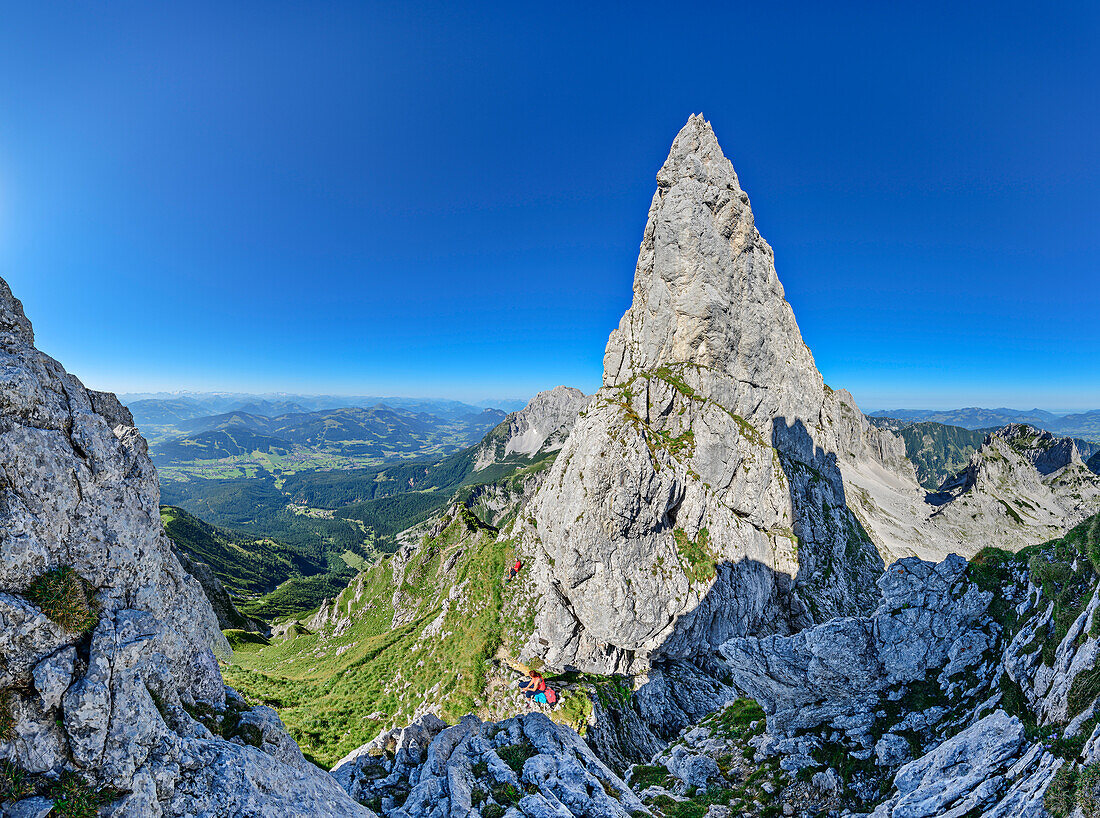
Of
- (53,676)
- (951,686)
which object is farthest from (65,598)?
(951,686)

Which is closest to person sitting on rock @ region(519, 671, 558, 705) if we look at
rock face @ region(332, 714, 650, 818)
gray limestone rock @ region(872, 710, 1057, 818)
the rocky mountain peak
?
rock face @ region(332, 714, 650, 818)

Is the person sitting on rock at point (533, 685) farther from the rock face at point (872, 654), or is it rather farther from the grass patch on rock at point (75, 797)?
the grass patch on rock at point (75, 797)

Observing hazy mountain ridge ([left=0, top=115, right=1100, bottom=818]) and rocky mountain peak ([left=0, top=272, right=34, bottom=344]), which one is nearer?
hazy mountain ridge ([left=0, top=115, right=1100, bottom=818])

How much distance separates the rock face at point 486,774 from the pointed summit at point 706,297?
5000 centimetres

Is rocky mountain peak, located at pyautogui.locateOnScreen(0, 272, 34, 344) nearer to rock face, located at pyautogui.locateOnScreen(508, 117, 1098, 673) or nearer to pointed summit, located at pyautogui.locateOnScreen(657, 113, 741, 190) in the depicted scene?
rock face, located at pyautogui.locateOnScreen(508, 117, 1098, 673)

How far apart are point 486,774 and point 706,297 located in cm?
6267

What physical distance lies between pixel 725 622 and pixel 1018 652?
34792 mm

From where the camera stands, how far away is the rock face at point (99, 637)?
893 centimetres

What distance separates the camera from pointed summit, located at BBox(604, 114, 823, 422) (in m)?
63.2

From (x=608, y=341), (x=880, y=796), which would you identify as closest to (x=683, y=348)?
(x=608, y=341)

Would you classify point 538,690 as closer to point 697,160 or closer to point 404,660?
point 404,660

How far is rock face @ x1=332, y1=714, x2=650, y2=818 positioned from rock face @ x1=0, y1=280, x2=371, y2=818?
5.05m

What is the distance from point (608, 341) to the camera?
252 ft

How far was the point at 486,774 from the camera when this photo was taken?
61.0 feet
